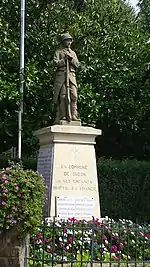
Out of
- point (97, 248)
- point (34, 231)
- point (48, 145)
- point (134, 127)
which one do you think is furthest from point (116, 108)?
point (34, 231)

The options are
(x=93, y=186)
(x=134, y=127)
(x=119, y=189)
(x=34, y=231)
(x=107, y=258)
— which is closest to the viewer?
(x=34, y=231)

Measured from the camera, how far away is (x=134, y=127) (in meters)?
17.3

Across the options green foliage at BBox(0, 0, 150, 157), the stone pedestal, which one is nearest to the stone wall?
the stone pedestal

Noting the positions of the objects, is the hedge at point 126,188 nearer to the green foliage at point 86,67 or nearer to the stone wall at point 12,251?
the green foliage at point 86,67

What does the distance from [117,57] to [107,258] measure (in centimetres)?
906

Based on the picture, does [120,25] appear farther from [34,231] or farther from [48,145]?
[34,231]

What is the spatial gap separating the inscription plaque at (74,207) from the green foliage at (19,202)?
271cm

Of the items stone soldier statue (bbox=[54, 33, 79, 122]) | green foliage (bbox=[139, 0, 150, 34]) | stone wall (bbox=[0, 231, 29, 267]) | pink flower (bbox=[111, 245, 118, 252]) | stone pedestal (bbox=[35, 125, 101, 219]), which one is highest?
green foliage (bbox=[139, 0, 150, 34])

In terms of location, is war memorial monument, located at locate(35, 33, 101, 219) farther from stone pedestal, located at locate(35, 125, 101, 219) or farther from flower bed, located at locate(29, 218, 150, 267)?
flower bed, located at locate(29, 218, 150, 267)

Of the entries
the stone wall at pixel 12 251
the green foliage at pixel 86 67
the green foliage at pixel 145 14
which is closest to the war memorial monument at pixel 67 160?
the stone wall at pixel 12 251

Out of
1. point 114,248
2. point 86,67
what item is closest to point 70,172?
point 114,248

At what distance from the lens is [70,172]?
423 inches

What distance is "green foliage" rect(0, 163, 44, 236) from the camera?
7.45 metres

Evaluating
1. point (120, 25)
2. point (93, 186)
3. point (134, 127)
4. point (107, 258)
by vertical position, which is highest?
point (120, 25)
